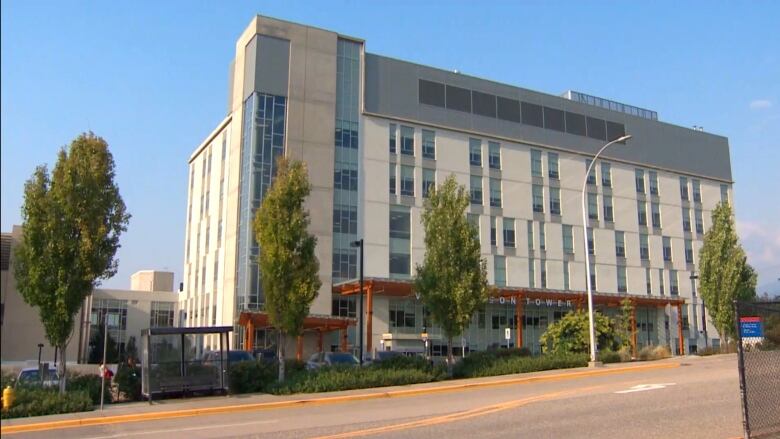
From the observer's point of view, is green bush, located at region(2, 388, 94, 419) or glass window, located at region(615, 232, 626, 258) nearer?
green bush, located at region(2, 388, 94, 419)

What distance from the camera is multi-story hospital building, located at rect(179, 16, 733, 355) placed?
50938 millimetres

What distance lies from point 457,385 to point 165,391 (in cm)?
936

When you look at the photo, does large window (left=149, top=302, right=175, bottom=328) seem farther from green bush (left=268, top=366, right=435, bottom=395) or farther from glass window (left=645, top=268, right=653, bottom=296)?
green bush (left=268, top=366, right=435, bottom=395)

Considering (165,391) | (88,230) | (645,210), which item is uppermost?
(645,210)

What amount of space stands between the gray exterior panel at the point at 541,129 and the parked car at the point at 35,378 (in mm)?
34002

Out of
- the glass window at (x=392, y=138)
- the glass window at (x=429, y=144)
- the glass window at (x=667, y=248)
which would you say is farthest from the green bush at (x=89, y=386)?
the glass window at (x=667, y=248)

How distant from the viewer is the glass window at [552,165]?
61853 millimetres

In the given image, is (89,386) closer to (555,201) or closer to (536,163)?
(536,163)

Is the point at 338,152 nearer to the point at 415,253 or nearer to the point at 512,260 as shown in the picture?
the point at 415,253

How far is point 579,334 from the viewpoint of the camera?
111 ft

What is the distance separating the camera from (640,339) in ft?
203

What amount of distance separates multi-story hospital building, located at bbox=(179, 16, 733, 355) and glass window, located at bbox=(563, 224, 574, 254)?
107 millimetres

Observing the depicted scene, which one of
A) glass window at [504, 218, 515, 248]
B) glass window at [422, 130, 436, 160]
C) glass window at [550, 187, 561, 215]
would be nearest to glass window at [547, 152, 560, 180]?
glass window at [550, 187, 561, 215]

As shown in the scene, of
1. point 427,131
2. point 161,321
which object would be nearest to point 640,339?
point 427,131
